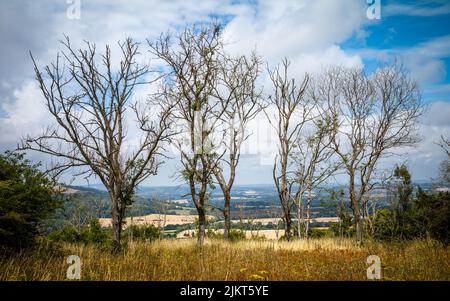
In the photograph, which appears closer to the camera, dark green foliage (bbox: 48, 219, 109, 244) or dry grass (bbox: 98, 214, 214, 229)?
dark green foliage (bbox: 48, 219, 109, 244)

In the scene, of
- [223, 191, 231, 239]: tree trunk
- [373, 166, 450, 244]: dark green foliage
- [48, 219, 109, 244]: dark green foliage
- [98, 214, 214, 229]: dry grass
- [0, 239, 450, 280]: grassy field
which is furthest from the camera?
[98, 214, 214, 229]: dry grass

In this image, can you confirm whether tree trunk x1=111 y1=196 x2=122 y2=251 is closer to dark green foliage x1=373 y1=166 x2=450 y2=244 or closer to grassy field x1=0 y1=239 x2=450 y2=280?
grassy field x1=0 y1=239 x2=450 y2=280

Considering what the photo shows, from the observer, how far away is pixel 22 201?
309 inches

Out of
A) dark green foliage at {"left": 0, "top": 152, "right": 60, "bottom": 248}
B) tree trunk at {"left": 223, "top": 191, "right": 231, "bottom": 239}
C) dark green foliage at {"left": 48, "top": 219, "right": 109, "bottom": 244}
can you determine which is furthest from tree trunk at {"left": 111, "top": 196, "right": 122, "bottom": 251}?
tree trunk at {"left": 223, "top": 191, "right": 231, "bottom": 239}

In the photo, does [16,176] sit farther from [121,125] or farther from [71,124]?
[121,125]

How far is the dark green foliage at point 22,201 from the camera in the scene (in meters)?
7.05

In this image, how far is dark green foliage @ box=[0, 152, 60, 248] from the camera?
7050 millimetres

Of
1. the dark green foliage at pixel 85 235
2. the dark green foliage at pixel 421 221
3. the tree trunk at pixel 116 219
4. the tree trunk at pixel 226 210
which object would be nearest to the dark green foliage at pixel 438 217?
the dark green foliage at pixel 421 221

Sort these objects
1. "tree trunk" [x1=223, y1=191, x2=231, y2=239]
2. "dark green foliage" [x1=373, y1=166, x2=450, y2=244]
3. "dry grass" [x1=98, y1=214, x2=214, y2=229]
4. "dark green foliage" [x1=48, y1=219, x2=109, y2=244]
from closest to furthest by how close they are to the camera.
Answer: "dark green foliage" [x1=373, y1=166, x2=450, y2=244]
"dark green foliage" [x1=48, y1=219, x2=109, y2=244]
"tree trunk" [x1=223, y1=191, x2=231, y2=239]
"dry grass" [x1=98, y1=214, x2=214, y2=229]

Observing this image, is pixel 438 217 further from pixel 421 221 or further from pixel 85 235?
pixel 85 235

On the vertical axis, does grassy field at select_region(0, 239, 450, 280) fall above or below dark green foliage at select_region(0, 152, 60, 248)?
A: below
